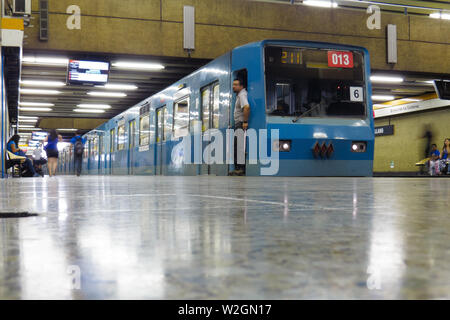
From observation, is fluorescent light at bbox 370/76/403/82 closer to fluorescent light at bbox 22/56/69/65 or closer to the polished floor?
fluorescent light at bbox 22/56/69/65

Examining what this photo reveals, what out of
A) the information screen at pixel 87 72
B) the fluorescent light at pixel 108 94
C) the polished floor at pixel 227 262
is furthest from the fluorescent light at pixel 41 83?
the polished floor at pixel 227 262

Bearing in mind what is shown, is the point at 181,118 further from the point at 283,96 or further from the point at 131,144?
the point at 131,144

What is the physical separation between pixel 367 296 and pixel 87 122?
3197 centimetres

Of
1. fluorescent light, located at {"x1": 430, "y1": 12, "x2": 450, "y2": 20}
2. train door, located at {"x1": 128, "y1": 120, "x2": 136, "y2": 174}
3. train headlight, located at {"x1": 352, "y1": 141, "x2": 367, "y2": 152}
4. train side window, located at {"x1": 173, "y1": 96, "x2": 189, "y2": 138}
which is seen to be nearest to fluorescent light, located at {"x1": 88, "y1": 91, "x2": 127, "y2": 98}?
train door, located at {"x1": 128, "y1": 120, "x2": 136, "y2": 174}

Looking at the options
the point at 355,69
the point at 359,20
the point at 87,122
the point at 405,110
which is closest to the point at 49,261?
the point at 355,69

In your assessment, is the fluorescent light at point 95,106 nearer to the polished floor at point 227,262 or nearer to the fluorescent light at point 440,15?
the fluorescent light at point 440,15

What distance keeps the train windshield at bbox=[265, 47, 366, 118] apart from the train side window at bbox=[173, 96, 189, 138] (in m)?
3.10

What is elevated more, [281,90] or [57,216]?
[281,90]

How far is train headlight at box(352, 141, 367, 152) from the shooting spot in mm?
8109

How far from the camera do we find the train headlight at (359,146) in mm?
8109

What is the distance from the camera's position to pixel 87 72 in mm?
13844

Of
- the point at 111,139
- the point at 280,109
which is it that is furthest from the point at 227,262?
the point at 111,139

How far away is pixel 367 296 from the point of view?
0.34 metres

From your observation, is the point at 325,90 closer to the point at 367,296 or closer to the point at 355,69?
the point at 355,69
